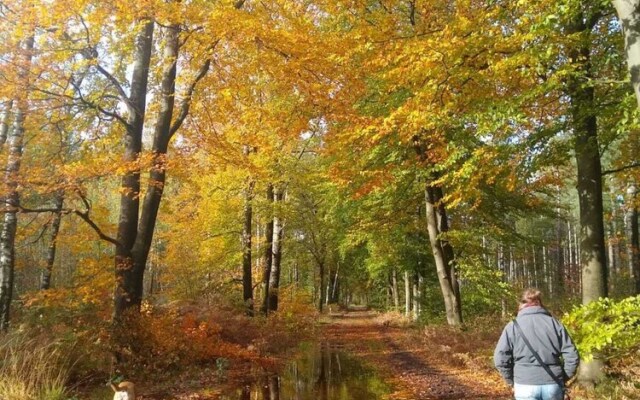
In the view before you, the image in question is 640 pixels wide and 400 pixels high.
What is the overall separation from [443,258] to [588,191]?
28.2ft

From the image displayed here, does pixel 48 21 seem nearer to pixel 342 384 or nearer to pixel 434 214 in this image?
pixel 342 384

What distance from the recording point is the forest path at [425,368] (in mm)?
9547

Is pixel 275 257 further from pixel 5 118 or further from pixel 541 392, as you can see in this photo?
pixel 541 392

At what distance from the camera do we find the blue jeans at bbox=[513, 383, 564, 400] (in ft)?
15.5

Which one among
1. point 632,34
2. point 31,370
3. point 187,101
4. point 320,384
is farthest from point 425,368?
point 632,34

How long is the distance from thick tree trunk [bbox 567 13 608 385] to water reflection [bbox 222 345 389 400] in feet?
13.8

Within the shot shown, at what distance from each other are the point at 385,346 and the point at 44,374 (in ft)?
40.8

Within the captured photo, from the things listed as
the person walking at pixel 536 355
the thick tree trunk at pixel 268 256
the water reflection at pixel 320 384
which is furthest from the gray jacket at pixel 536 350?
the thick tree trunk at pixel 268 256

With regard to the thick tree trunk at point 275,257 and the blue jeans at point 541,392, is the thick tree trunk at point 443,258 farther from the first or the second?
the blue jeans at point 541,392

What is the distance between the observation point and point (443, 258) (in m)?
17.5

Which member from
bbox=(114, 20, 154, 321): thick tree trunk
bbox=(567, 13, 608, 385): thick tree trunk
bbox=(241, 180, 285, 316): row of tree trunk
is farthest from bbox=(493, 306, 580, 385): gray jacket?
bbox=(241, 180, 285, 316): row of tree trunk

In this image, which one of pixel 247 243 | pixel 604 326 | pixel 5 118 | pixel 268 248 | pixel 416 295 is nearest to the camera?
pixel 604 326

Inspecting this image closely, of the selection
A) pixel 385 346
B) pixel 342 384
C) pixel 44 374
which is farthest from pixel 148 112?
pixel 385 346

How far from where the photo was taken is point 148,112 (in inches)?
543
